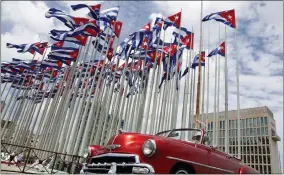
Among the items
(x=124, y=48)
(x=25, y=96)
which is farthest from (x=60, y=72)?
(x=124, y=48)

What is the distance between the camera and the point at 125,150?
5246 millimetres

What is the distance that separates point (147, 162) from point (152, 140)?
45cm

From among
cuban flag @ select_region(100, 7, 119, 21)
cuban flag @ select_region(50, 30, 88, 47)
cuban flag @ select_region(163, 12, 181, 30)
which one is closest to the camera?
cuban flag @ select_region(100, 7, 119, 21)

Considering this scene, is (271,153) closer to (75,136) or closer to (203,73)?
(203,73)

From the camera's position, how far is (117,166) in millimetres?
4918

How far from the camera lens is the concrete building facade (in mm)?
75938

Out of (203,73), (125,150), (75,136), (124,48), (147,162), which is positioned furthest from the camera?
(203,73)

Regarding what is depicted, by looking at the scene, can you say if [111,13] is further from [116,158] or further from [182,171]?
[182,171]

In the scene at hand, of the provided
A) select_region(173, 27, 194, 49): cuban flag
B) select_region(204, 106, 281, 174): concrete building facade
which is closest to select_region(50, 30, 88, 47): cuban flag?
select_region(173, 27, 194, 49): cuban flag

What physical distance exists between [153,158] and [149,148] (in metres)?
0.21

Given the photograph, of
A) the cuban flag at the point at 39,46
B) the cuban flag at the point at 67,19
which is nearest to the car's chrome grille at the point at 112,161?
the cuban flag at the point at 67,19

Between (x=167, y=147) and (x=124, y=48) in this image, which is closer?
(x=167, y=147)

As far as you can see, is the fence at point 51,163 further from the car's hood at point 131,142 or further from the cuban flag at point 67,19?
the cuban flag at point 67,19

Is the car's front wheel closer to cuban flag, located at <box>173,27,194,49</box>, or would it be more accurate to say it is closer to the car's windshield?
the car's windshield
